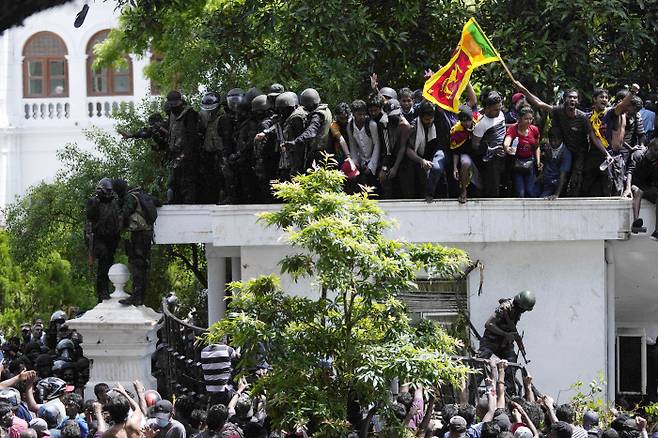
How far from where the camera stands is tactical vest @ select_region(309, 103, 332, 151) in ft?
55.2

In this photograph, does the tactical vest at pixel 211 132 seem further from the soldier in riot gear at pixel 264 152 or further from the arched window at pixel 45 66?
the arched window at pixel 45 66

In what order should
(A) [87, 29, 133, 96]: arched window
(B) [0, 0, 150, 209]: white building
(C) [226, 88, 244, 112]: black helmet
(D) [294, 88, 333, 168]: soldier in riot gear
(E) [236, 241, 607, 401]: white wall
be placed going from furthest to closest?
(A) [87, 29, 133, 96]: arched window
(B) [0, 0, 150, 209]: white building
(C) [226, 88, 244, 112]: black helmet
(E) [236, 241, 607, 401]: white wall
(D) [294, 88, 333, 168]: soldier in riot gear

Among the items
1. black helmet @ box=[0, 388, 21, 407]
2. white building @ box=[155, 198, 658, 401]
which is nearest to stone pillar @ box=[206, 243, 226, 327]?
white building @ box=[155, 198, 658, 401]

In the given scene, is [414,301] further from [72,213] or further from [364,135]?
[72,213]

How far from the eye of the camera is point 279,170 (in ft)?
56.3

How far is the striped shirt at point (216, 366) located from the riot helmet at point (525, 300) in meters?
3.32

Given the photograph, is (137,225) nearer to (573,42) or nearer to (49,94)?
(573,42)

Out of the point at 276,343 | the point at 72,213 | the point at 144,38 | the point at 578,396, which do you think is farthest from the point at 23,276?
the point at 276,343

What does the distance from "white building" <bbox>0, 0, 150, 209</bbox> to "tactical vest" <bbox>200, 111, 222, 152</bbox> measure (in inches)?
935

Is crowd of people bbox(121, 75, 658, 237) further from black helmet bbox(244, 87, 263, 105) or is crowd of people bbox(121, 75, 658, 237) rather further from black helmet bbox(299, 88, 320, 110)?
black helmet bbox(244, 87, 263, 105)

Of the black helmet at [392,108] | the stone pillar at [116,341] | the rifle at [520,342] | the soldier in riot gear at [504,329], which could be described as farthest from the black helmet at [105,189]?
the rifle at [520,342]

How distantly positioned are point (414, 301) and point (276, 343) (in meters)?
5.65

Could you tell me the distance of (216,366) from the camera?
15125 mm

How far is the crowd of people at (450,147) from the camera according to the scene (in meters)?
16.8
